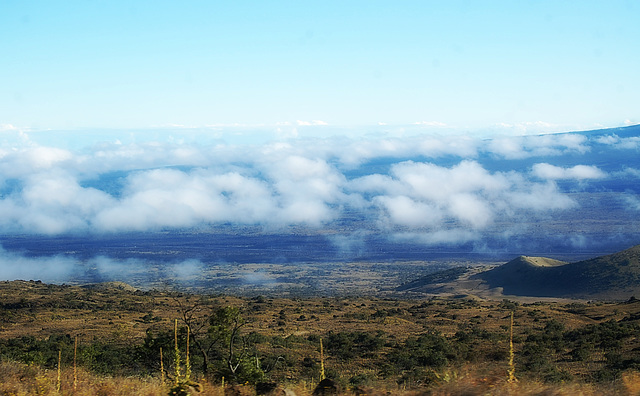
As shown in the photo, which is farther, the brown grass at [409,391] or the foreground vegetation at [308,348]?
the foreground vegetation at [308,348]

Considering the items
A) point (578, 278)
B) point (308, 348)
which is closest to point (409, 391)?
point (308, 348)

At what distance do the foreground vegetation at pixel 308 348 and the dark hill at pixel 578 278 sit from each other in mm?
30590

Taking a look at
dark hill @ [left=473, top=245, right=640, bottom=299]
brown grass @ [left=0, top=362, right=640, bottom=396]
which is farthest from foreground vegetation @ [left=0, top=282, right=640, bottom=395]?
dark hill @ [left=473, top=245, right=640, bottom=299]

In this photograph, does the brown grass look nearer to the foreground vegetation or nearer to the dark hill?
the foreground vegetation

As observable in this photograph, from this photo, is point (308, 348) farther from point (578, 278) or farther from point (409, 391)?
point (578, 278)

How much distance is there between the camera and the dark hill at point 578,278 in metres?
63.9

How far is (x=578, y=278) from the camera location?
69.9m

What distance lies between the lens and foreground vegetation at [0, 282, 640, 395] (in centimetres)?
1031

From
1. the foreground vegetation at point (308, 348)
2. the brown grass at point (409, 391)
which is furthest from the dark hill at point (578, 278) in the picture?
the brown grass at point (409, 391)

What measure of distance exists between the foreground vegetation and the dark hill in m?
30.6

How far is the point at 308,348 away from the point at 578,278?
56.8m

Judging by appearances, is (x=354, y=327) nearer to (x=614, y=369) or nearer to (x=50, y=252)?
(x=614, y=369)

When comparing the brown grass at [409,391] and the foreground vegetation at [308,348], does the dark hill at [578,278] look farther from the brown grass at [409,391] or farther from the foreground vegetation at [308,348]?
the brown grass at [409,391]

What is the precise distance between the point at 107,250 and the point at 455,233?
10303 cm
